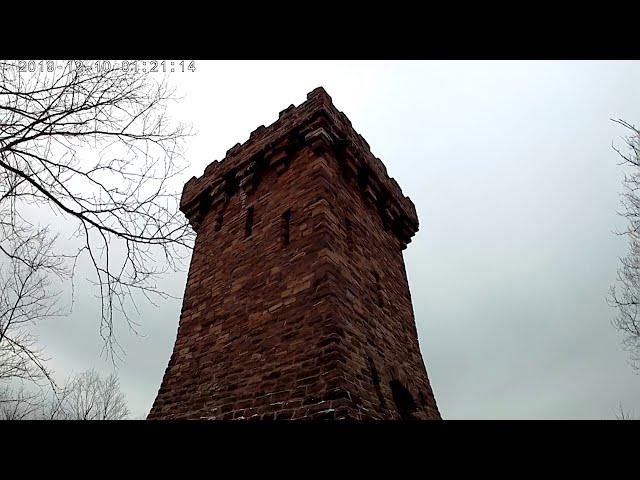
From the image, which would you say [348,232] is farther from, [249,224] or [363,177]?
[249,224]

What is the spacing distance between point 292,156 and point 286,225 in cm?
148

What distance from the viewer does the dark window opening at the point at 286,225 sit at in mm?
5891

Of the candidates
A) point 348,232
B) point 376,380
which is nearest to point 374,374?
point 376,380

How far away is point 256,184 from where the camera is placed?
23.8 ft

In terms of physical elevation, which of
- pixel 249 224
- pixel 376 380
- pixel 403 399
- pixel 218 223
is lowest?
pixel 403 399

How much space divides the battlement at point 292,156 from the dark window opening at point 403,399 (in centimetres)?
366

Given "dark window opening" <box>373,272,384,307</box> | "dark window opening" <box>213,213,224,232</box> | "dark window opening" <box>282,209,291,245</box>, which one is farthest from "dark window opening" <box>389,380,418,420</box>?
"dark window opening" <box>213,213,224,232</box>

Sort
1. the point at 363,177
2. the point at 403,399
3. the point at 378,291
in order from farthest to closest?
the point at 363,177, the point at 378,291, the point at 403,399

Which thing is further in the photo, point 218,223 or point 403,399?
→ point 218,223

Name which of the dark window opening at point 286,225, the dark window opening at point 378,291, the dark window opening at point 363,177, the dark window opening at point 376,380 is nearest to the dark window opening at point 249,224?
the dark window opening at point 286,225

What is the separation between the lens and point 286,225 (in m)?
6.08

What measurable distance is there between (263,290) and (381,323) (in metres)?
1.88

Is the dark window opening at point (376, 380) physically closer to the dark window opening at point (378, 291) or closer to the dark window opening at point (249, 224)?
the dark window opening at point (378, 291)
